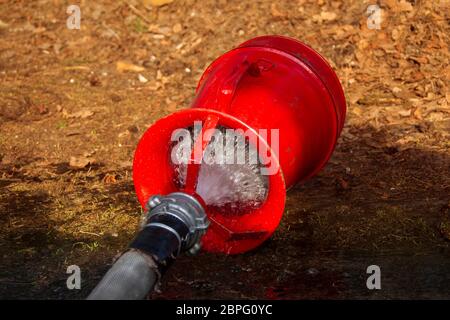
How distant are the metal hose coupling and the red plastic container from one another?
164mm

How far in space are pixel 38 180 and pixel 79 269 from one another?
1.15 meters

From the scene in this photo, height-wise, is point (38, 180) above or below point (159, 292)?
above

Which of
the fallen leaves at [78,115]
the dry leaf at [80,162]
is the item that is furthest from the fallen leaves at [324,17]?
the dry leaf at [80,162]

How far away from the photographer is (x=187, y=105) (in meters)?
5.54

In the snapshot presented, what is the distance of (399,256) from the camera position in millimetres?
3578

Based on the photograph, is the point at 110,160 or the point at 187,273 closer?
the point at 187,273

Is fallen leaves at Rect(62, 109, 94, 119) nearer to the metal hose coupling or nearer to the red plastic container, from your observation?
the red plastic container

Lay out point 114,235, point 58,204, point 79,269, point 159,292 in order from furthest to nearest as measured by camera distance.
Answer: point 58,204 → point 114,235 → point 79,269 → point 159,292

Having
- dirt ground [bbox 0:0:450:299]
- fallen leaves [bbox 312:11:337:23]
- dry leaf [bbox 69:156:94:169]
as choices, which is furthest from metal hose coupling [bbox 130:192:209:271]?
fallen leaves [bbox 312:11:337:23]

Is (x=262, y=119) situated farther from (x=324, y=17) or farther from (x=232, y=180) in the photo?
(x=324, y=17)

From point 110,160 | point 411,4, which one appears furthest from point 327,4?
point 110,160

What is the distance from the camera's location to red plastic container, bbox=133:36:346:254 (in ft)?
10.8
